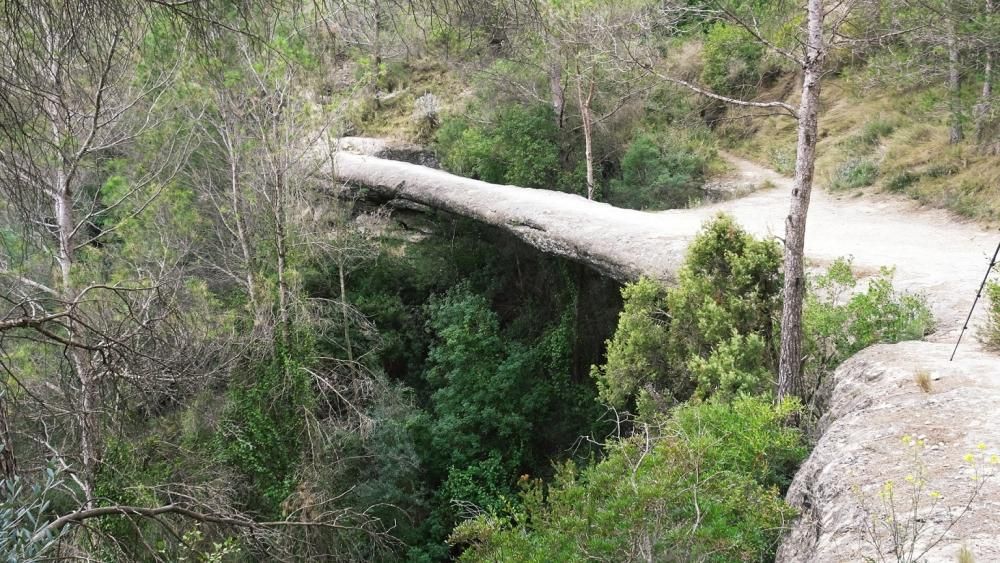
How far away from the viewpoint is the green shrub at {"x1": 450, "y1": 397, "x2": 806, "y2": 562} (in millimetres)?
4309

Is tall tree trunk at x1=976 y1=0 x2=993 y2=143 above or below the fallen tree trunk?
above

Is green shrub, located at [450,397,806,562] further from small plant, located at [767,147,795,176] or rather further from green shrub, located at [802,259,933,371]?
small plant, located at [767,147,795,176]

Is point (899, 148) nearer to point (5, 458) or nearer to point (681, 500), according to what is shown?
point (681, 500)

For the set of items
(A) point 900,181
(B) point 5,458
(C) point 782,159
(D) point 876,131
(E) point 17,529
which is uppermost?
(D) point 876,131

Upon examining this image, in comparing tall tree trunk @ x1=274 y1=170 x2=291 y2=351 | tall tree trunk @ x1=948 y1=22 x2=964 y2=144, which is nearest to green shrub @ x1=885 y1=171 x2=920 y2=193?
tall tree trunk @ x1=948 y1=22 x2=964 y2=144

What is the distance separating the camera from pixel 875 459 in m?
3.73

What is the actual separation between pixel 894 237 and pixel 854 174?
13.5 feet

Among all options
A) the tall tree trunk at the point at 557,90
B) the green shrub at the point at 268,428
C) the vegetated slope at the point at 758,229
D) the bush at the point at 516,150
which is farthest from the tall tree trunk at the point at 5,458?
the tall tree trunk at the point at 557,90

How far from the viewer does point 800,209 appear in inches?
220

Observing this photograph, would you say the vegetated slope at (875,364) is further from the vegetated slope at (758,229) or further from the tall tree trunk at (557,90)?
the tall tree trunk at (557,90)

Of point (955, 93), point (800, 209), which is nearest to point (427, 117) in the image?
point (955, 93)

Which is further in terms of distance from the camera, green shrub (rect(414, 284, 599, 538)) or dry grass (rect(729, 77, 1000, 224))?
green shrub (rect(414, 284, 599, 538))

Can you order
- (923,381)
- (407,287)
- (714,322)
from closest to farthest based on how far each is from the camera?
(923,381) < (714,322) < (407,287)

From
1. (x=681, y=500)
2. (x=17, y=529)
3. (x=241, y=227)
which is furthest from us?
(x=241, y=227)
